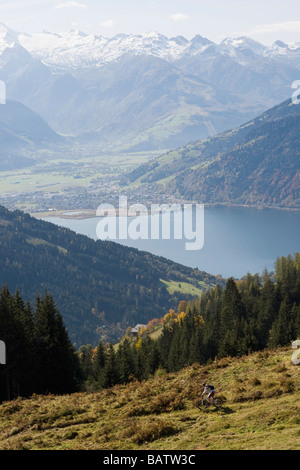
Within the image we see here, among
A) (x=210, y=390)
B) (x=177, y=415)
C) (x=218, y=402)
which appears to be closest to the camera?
(x=177, y=415)

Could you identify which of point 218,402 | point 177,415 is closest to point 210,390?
point 218,402

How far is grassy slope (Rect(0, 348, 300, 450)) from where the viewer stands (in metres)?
18.8

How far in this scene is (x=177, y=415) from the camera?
22.7 meters

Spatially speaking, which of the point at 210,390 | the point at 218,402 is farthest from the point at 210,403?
the point at 210,390

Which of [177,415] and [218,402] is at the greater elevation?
[218,402]

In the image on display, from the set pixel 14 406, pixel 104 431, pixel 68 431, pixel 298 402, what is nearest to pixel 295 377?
pixel 298 402

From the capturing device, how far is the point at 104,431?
21.9 metres

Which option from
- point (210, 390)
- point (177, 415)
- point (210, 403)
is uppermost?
point (210, 390)

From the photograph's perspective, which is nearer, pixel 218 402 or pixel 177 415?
pixel 177 415

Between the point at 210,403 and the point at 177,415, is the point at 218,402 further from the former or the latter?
the point at 177,415

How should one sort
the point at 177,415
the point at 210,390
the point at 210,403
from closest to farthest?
the point at 177,415 < the point at 210,403 < the point at 210,390

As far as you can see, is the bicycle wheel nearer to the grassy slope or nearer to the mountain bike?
the mountain bike

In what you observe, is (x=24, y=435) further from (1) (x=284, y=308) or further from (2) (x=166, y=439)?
(1) (x=284, y=308)
